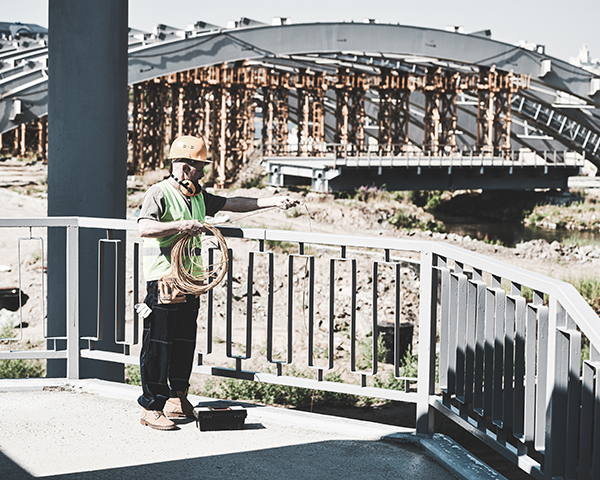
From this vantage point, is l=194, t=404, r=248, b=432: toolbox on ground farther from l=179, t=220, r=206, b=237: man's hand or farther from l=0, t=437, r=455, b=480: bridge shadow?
l=179, t=220, r=206, b=237: man's hand

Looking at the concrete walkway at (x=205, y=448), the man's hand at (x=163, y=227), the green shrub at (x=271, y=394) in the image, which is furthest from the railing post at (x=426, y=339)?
the green shrub at (x=271, y=394)

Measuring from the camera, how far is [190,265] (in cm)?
452

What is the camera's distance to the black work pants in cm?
445

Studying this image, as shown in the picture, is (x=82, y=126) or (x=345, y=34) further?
(x=345, y=34)

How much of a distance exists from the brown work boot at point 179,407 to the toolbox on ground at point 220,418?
0.12 metres

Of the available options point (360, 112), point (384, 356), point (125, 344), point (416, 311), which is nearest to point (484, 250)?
point (416, 311)

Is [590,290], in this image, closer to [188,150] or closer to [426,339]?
[426,339]

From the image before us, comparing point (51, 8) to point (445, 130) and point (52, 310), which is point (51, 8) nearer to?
point (52, 310)

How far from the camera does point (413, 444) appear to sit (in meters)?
4.36

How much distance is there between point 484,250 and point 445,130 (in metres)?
24.0

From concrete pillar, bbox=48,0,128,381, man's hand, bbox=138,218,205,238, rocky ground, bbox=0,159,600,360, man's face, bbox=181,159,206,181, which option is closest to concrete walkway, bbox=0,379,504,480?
concrete pillar, bbox=48,0,128,381

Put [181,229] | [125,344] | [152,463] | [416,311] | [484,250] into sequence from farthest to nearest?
[484,250] < [416,311] < [125,344] < [181,229] < [152,463]

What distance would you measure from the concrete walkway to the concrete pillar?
0.72 meters

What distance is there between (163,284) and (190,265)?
0.22 meters
